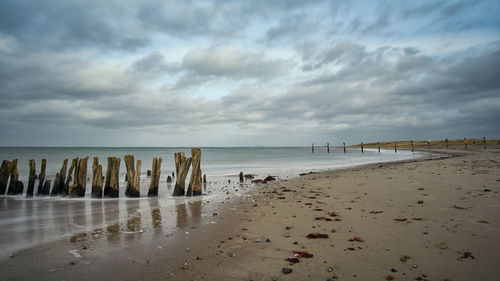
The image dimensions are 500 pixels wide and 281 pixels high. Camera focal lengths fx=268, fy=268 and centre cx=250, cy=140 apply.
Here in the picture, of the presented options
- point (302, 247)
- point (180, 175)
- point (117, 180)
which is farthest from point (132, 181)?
point (302, 247)

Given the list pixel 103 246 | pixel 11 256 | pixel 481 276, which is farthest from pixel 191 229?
pixel 481 276

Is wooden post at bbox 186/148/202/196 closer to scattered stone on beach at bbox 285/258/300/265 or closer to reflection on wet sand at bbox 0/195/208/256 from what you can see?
reflection on wet sand at bbox 0/195/208/256

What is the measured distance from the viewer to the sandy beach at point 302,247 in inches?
147

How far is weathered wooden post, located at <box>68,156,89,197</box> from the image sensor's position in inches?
442

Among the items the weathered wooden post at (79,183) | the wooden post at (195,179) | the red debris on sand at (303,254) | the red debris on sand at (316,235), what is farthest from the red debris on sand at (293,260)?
the weathered wooden post at (79,183)

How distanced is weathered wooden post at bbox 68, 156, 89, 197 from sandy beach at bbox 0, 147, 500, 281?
6.37 meters

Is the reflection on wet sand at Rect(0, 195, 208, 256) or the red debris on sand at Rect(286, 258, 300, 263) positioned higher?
the reflection on wet sand at Rect(0, 195, 208, 256)

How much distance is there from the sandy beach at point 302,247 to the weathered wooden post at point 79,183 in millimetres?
6366

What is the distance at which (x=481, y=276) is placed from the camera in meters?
3.39

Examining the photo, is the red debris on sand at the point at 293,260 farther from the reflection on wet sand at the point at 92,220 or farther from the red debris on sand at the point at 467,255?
the reflection on wet sand at the point at 92,220

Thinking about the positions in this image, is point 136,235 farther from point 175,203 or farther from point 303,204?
point 303,204

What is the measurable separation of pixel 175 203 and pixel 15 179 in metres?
8.71

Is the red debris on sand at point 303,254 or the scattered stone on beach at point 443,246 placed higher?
the scattered stone on beach at point 443,246

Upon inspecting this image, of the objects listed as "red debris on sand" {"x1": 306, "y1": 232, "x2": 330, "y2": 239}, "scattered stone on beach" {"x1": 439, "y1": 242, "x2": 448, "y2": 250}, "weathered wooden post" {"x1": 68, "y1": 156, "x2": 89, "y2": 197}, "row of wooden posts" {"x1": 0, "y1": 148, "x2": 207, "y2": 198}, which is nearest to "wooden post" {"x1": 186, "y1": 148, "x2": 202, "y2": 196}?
"row of wooden posts" {"x1": 0, "y1": 148, "x2": 207, "y2": 198}
